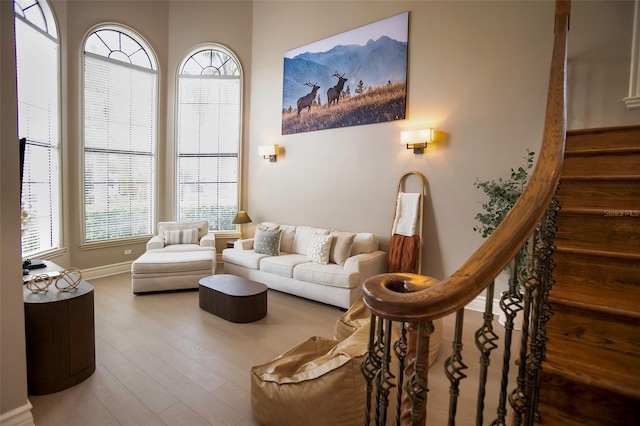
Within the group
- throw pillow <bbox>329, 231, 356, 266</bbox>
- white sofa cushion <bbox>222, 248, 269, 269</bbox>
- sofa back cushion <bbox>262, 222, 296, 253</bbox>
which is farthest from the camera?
sofa back cushion <bbox>262, 222, 296, 253</bbox>

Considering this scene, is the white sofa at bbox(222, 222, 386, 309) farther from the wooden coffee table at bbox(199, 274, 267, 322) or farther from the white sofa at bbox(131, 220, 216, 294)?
the wooden coffee table at bbox(199, 274, 267, 322)

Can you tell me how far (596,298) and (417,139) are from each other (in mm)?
2829

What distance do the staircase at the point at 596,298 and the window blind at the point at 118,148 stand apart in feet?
19.2

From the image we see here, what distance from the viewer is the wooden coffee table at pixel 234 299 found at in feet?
11.3

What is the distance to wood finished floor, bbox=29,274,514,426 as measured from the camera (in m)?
2.08

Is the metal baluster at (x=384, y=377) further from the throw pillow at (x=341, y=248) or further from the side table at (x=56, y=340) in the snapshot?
the throw pillow at (x=341, y=248)

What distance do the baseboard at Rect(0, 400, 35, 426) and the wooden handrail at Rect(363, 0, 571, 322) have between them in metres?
2.20

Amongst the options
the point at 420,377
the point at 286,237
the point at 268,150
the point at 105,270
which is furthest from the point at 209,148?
the point at 420,377

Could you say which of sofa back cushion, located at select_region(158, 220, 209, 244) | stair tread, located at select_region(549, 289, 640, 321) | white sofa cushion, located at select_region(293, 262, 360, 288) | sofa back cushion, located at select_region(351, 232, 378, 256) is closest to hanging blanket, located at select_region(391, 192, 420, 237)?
sofa back cushion, located at select_region(351, 232, 378, 256)

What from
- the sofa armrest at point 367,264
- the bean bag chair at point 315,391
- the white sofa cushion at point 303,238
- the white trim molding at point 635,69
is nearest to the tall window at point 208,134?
the white sofa cushion at point 303,238

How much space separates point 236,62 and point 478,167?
4.63 metres

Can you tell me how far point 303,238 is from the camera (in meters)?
5.03

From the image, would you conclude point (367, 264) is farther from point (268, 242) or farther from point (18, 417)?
point (18, 417)

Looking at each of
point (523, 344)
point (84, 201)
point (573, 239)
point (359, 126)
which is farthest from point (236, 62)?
point (523, 344)
